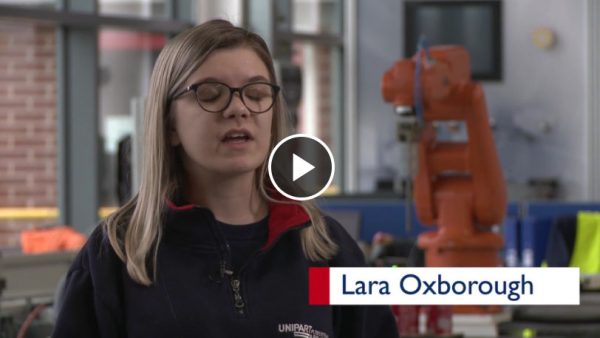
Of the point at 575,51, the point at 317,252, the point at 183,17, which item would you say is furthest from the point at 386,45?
the point at 317,252

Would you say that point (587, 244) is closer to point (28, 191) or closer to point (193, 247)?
point (193, 247)

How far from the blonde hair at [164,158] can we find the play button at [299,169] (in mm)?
145

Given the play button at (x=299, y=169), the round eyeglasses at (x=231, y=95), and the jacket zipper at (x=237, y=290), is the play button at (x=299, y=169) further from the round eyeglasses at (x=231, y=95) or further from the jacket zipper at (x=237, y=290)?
the jacket zipper at (x=237, y=290)

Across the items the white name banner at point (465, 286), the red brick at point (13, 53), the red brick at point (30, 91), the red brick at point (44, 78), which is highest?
the red brick at point (13, 53)

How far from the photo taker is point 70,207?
266 inches

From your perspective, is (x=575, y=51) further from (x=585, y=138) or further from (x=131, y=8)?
(x=131, y=8)

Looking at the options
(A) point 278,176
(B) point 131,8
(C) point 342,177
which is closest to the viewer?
(A) point 278,176

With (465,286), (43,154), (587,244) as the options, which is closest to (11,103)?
(43,154)

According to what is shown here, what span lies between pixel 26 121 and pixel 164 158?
5964mm

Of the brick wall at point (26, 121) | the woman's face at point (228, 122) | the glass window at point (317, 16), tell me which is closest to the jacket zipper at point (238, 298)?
the woman's face at point (228, 122)

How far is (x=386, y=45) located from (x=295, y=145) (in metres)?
8.33

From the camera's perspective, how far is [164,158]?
0.89 metres

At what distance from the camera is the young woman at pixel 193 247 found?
2.79 feet

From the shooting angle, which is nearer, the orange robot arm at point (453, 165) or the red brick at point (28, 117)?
the orange robot arm at point (453, 165)
